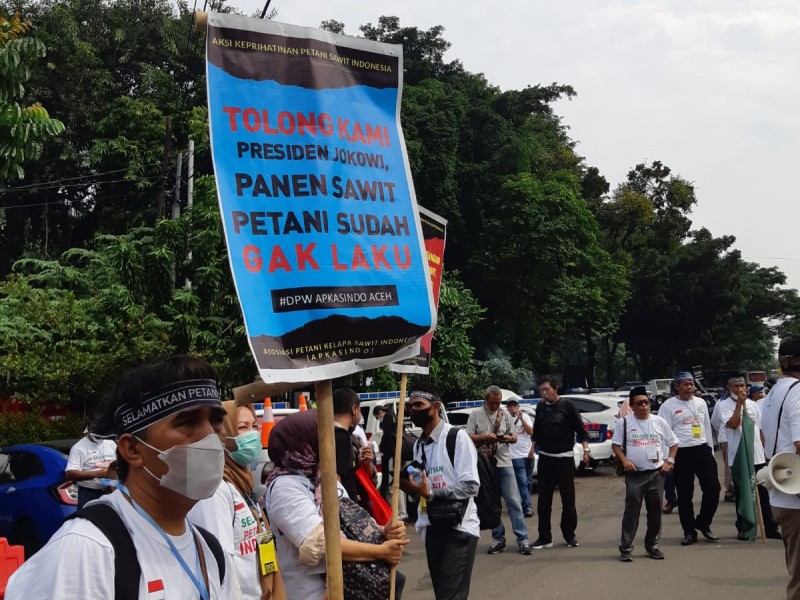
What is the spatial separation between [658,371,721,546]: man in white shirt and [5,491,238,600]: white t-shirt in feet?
30.4

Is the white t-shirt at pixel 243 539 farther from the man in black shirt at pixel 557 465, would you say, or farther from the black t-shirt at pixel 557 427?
the black t-shirt at pixel 557 427

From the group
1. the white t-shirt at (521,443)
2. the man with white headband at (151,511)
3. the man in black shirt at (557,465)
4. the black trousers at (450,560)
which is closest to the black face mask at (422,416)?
the black trousers at (450,560)

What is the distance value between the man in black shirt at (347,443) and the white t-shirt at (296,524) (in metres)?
0.28

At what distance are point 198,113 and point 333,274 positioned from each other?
2736 cm

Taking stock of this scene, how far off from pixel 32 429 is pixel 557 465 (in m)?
11.8

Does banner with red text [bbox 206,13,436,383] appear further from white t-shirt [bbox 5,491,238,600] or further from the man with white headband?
white t-shirt [bbox 5,491,238,600]

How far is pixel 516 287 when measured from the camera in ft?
122

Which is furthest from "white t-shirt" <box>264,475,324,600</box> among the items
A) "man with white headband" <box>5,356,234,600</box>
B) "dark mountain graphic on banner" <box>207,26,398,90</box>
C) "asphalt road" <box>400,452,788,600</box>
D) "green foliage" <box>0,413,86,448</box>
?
"green foliage" <box>0,413,86,448</box>

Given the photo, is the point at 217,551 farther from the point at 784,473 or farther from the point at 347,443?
the point at 784,473

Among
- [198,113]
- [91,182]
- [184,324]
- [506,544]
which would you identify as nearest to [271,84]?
[506,544]

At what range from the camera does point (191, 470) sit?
2.25m

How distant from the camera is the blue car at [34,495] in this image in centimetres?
1033

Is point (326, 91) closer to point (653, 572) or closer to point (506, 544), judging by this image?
→ point (653, 572)

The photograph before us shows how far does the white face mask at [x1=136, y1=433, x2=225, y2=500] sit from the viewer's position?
7.34 ft
